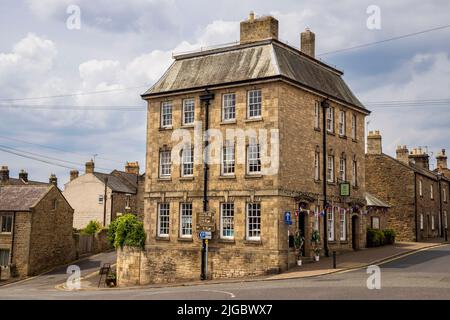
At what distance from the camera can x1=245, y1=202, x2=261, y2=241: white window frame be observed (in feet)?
95.7

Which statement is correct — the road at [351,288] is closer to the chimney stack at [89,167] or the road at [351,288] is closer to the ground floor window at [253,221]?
the ground floor window at [253,221]

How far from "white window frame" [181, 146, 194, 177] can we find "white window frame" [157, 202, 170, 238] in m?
2.27

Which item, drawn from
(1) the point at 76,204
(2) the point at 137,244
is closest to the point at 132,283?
(2) the point at 137,244

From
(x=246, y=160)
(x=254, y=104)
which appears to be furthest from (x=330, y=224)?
(x=254, y=104)

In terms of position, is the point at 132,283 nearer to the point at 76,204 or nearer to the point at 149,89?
the point at 149,89

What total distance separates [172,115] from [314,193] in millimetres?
9636

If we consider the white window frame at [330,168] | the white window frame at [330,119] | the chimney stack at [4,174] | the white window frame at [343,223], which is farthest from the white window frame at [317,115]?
the chimney stack at [4,174]

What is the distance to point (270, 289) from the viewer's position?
2034cm

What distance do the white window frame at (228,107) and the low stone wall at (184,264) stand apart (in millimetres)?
7349

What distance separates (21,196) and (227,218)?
2291cm

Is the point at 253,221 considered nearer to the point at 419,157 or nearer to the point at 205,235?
the point at 205,235

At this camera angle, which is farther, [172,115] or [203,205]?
[172,115]

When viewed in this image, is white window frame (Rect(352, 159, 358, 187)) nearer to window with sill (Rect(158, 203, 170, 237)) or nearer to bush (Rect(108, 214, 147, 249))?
window with sill (Rect(158, 203, 170, 237))
